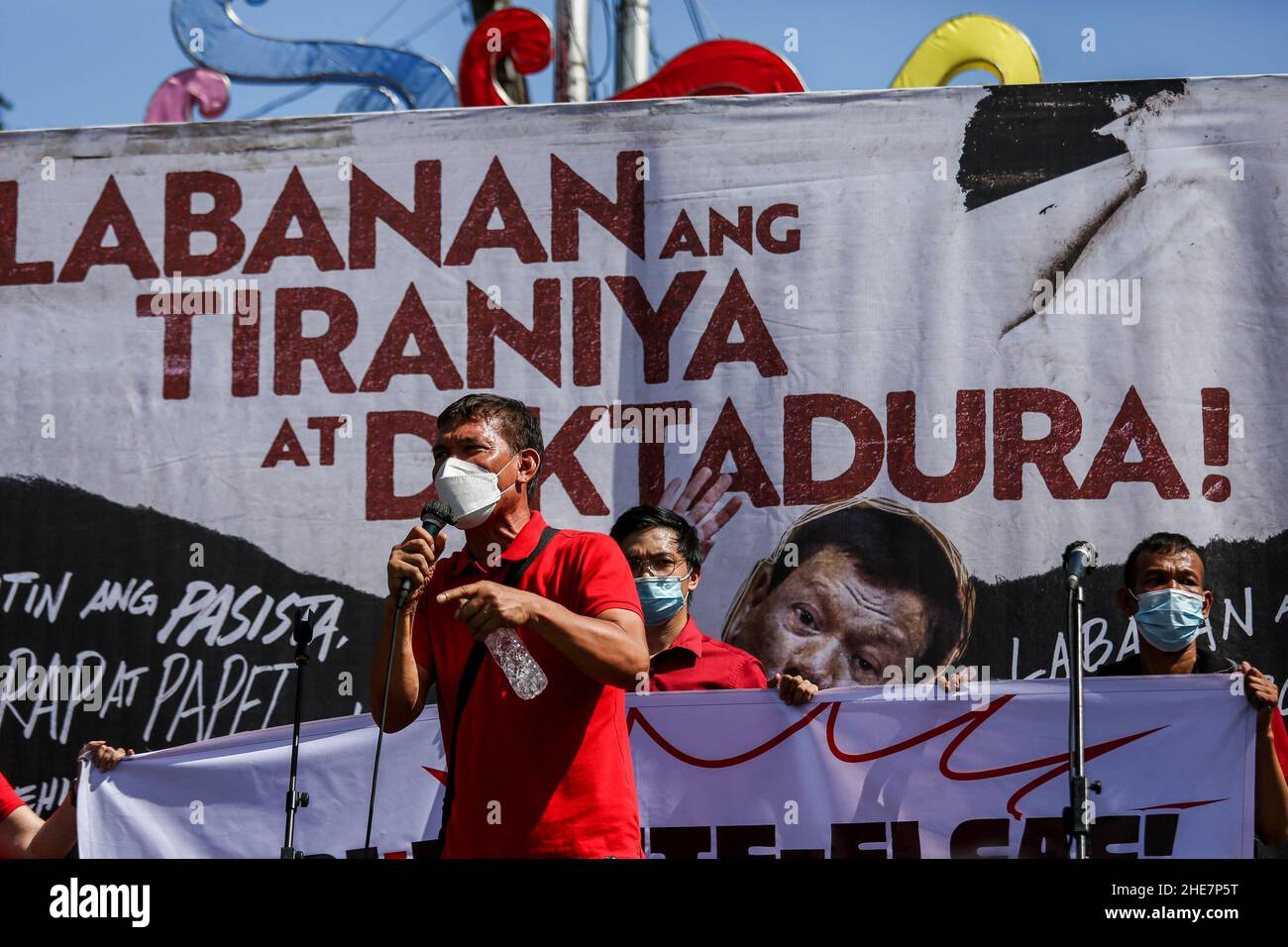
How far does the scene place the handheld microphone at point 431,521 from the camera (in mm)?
3010

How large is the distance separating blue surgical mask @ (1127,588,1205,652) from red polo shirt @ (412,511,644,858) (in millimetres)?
1985

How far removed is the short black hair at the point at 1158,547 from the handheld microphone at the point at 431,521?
2414mm

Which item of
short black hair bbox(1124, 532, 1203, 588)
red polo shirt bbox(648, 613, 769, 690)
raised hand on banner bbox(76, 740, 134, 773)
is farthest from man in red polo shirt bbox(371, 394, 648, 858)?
short black hair bbox(1124, 532, 1203, 588)

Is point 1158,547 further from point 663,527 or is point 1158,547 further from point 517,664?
point 517,664

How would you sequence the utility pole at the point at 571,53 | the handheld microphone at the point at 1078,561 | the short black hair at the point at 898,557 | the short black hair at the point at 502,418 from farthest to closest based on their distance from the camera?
1. the utility pole at the point at 571,53
2. the short black hair at the point at 898,557
3. the handheld microphone at the point at 1078,561
4. the short black hair at the point at 502,418

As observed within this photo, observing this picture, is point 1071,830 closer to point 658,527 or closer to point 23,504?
point 658,527

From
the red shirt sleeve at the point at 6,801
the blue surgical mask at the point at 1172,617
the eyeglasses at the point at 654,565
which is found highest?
the eyeglasses at the point at 654,565

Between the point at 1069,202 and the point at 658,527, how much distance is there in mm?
1851

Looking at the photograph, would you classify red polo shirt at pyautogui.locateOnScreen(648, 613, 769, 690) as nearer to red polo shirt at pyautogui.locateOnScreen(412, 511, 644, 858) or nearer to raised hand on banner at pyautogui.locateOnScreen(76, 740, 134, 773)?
red polo shirt at pyautogui.locateOnScreen(412, 511, 644, 858)

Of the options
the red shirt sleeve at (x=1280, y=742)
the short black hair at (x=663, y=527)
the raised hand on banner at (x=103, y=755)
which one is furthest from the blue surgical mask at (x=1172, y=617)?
the raised hand on banner at (x=103, y=755)

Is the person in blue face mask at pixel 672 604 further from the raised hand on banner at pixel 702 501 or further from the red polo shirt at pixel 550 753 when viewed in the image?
the red polo shirt at pixel 550 753

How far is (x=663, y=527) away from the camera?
477cm

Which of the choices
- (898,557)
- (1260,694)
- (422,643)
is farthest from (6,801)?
(1260,694)
